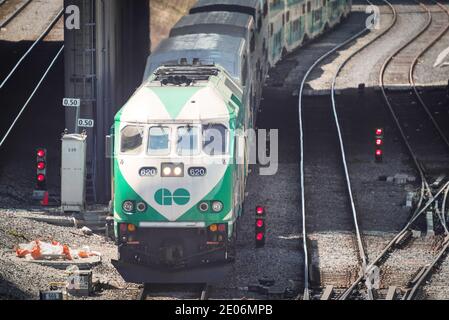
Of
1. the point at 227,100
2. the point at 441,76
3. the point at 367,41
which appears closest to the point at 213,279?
the point at 227,100

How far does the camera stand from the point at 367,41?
56438 mm

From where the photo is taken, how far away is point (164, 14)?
60.6 meters

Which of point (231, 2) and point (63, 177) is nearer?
point (63, 177)

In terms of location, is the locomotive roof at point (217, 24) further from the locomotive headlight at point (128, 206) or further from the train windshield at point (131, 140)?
the locomotive headlight at point (128, 206)

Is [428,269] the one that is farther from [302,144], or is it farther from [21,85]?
[21,85]

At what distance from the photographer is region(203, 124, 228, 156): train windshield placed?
23.1 meters

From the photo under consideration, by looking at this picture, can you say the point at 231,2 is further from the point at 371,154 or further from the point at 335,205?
the point at 335,205

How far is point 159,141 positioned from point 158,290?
2.68 metres

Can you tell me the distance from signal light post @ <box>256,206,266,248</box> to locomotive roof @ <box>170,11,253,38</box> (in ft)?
19.7

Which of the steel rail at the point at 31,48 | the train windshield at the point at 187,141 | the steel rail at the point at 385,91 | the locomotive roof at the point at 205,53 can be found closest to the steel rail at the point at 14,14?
the steel rail at the point at 31,48

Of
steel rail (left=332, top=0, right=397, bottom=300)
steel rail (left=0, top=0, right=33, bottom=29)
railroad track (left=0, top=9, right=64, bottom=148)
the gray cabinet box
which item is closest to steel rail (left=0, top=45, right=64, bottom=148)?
railroad track (left=0, top=9, right=64, bottom=148)

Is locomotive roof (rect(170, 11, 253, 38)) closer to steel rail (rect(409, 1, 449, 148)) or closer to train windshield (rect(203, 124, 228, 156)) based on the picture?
train windshield (rect(203, 124, 228, 156))

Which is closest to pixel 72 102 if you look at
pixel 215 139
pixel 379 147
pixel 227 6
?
pixel 215 139

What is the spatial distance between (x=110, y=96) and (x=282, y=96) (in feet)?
40.7
